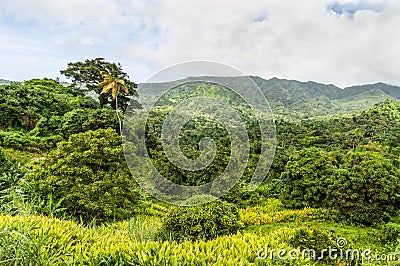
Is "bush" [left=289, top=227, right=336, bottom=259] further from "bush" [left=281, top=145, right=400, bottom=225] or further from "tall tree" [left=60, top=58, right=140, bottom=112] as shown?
"tall tree" [left=60, top=58, right=140, bottom=112]

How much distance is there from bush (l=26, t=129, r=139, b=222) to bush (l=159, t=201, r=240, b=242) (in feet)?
6.56

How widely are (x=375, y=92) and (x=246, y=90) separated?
8116cm

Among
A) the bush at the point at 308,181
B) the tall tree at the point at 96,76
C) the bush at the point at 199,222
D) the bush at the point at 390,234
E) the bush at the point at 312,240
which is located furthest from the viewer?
the tall tree at the point at 96,76

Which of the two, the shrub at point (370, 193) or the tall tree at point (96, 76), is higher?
the tall tree at point (96, 76)

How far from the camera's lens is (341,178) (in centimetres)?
971

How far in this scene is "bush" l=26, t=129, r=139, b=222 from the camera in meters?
7.22

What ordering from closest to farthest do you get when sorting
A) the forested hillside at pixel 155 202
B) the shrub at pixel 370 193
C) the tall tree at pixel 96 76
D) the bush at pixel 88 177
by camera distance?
the forested hillside at pixel 155 202 < the bush at pixel 88 177 < the shrub at pixel 370 193 < the tall tree at pixel 96 76

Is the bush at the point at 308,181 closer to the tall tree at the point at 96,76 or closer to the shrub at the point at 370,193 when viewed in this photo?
the shrub at the point at 370,193

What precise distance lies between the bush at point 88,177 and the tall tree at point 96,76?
1550 centimetres

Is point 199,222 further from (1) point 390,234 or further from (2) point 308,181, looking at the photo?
(2) point 308,181

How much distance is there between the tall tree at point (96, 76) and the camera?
2348cm

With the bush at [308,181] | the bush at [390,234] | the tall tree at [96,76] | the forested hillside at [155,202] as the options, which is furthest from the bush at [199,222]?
the tall tree at [96,76]

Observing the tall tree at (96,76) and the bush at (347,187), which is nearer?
the bush at (347,187)

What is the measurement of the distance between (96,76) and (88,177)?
725 inches
